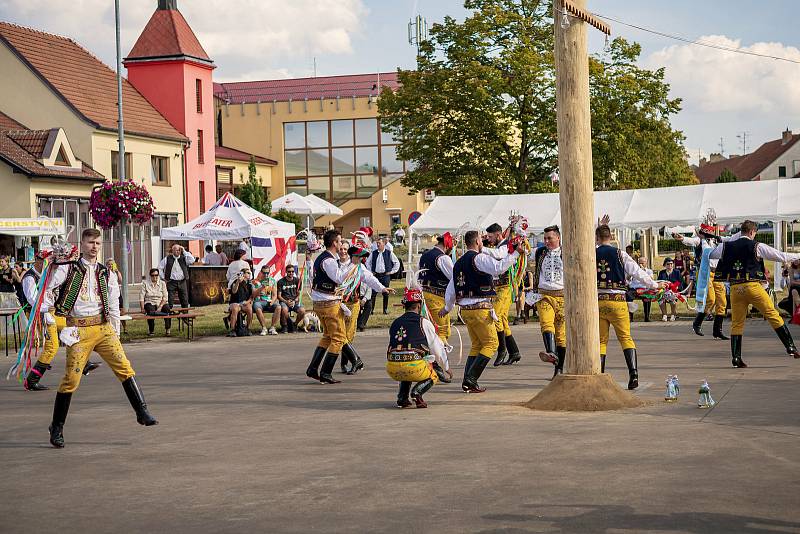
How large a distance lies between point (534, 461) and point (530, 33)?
36.5 meters

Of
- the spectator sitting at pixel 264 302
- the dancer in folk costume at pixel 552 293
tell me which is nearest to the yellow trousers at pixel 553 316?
the dancer in folk costume at pixel 552 293

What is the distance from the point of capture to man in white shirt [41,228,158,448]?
10297 mm

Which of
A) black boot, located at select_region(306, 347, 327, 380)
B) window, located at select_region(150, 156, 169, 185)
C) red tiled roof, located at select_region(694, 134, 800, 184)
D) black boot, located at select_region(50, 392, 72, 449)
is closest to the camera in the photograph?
black boot, located at select_region(50, 392, 72, 449)

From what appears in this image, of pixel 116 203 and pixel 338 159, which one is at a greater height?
pixel 338 159

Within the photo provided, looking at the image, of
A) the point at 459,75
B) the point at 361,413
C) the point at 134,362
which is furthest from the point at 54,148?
the point at 361,413

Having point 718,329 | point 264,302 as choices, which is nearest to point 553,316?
point 718,329

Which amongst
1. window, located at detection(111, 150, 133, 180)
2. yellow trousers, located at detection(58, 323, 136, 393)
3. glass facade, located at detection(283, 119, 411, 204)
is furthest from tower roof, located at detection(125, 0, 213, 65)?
yellow trousers, located at detection(58, 323, 136, 393)

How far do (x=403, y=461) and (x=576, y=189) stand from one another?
387 cm

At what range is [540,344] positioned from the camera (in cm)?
1884

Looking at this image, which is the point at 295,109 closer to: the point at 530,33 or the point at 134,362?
the point at 530,33

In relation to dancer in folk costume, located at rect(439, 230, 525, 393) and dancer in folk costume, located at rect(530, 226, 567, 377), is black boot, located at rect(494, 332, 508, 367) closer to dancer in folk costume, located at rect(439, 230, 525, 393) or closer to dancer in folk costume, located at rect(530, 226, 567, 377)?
dancer in folk costume, located at rect(530, 226, 567, 377)

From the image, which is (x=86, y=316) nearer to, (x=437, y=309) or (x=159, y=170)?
(x=437, y=309)

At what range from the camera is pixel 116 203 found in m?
28.8

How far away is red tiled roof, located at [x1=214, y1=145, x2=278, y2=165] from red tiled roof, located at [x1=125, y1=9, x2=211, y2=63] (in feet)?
44.1
